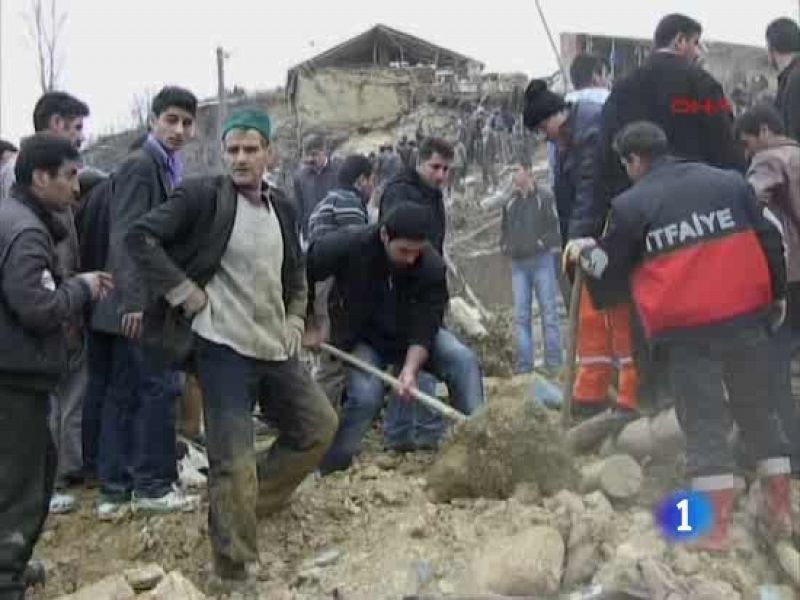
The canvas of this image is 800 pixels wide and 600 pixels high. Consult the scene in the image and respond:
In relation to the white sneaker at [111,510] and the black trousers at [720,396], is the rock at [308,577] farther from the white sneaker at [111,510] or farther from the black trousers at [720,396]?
the black trousers at [720,396]

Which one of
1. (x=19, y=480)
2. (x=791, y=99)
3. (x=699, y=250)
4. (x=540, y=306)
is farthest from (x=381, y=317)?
(x=540, y=306)

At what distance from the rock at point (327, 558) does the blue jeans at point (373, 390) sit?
1.02 meters

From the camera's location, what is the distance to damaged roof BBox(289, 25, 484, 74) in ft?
97.6

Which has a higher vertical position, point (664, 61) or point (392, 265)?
point (664, 61)

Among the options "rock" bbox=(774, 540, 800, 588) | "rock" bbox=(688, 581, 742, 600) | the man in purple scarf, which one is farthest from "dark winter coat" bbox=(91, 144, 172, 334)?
"rock" bbox=(774, 540, 800, 588)

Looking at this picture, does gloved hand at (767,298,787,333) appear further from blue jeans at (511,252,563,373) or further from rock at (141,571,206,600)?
blue jeans at (511,252,563,373)

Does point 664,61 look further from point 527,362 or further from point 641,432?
point 527,362

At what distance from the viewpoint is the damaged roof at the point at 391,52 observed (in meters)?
29.7

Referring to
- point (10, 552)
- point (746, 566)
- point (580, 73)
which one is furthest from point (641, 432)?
point (10, 552)

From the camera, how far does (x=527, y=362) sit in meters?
9.04

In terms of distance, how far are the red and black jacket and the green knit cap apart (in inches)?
60.3

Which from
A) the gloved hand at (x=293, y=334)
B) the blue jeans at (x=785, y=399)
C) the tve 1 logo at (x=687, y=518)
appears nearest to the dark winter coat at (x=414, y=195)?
the gloved hand at (x=293, y=334)

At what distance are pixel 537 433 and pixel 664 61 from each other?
2041 millimetres

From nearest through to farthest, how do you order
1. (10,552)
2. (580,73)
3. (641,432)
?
(10,552) → (641,432) → (580,73)
